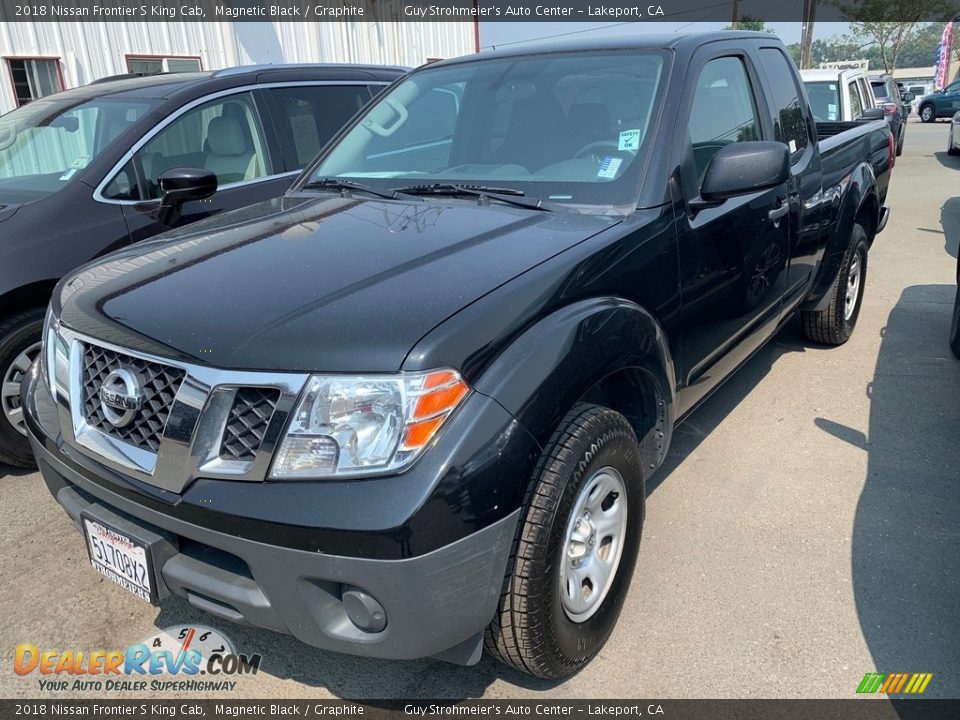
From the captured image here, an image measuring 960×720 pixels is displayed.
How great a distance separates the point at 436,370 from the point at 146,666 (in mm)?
1562

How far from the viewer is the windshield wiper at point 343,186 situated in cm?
293

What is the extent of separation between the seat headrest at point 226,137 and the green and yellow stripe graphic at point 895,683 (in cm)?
415

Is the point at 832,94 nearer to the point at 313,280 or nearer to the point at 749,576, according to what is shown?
the point at 749,576

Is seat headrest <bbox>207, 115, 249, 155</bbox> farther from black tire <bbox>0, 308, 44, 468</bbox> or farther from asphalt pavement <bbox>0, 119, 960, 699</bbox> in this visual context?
asphalt pavement <bbox>0, 119, 960, 699</bbox>

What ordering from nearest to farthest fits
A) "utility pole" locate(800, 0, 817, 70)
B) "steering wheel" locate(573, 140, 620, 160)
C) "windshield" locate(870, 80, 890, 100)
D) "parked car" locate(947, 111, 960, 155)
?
"steering wheel" locate(573, 140, 620, 160), "windshield" locate(870, 80, 890, 100), "parked car" locate(947, 111, 960, 155), "utility pole" locate(800, 0, 817, 70)

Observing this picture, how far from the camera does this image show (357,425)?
5.75 feet

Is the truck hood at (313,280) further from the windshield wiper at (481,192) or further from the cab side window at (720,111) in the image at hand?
the cab side window at (720,111)

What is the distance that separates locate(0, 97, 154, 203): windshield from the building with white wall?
605cm

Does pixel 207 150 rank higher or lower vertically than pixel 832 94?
higher

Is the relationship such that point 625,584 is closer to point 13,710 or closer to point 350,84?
point 13,710

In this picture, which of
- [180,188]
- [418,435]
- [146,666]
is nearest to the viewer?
[418,435]

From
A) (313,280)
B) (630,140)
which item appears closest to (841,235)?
(630,140)

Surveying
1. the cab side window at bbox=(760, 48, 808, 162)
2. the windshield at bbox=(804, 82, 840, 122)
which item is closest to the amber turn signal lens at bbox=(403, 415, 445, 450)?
the cab side window at bbox=(760, 48, 808, 162)

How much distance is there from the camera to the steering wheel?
2768mm
